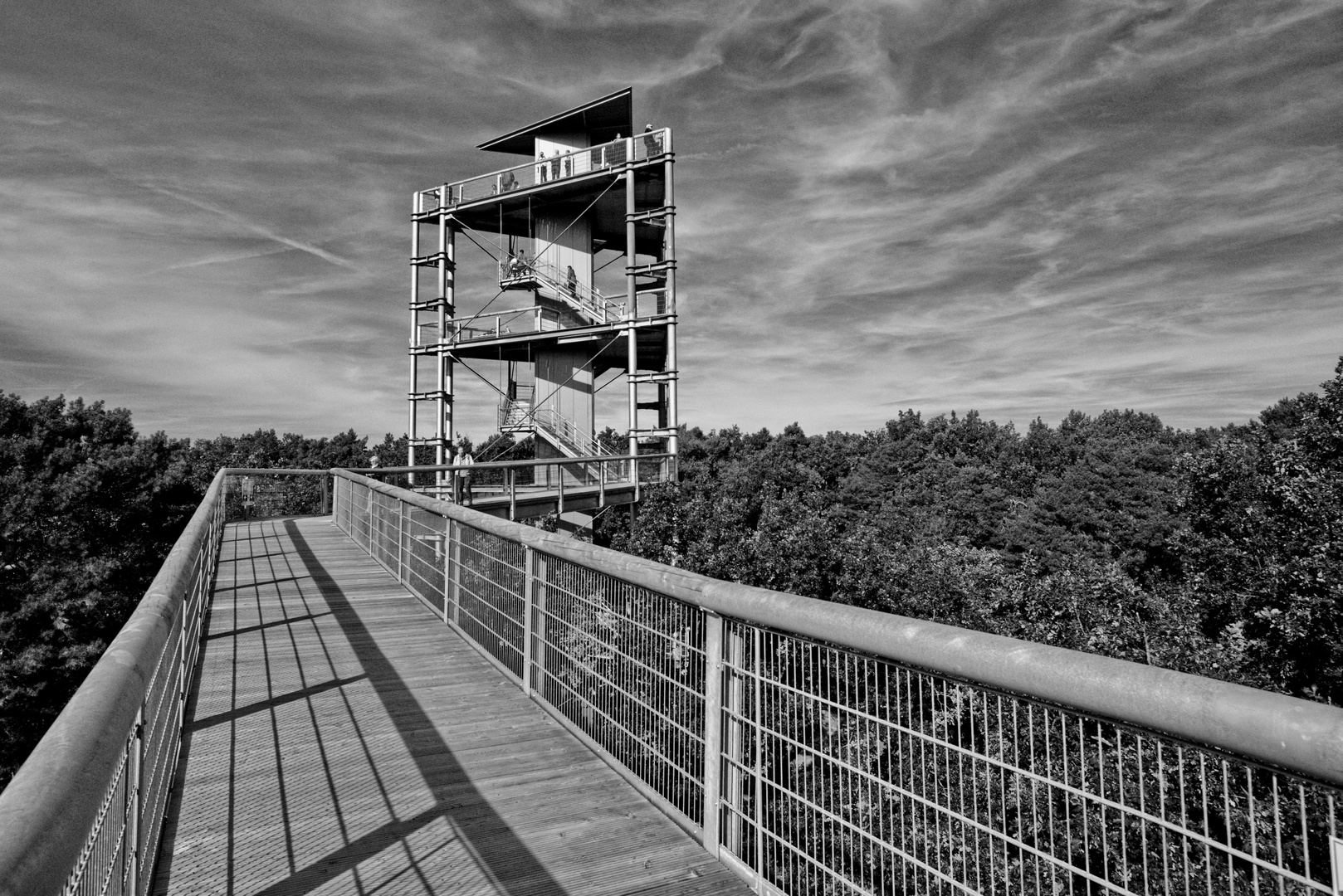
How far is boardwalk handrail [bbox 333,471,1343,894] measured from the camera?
1735mm

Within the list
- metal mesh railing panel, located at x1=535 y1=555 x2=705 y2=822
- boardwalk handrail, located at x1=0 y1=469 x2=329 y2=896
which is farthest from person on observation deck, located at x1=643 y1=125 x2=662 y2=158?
boardwalk handrail, located at x1=0 y1=469 x2=329 y2=896

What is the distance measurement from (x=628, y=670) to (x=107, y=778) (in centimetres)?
312

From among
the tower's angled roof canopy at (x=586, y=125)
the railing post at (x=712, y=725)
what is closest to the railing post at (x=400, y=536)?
the railing post at (x=712, y=725)

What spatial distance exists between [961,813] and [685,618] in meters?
1.74

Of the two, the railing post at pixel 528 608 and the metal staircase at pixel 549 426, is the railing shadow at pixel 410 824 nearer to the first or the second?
the railing post at pixel 528 608

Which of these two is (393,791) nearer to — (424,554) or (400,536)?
(424,554)

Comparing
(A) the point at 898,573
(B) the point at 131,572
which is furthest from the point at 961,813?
(B) the point at 131,572

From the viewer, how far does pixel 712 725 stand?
3.57 meters

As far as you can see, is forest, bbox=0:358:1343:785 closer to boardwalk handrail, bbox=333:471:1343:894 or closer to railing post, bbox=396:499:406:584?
railing post, bbox=396:499:406:584

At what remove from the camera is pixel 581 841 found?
12.3 ft

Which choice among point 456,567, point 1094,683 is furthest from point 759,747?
point 456,567

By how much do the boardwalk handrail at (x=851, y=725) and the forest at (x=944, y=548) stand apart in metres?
13.7

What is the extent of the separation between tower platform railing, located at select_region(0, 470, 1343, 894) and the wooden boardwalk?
0.21 metres

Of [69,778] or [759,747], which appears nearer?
[69,778]
